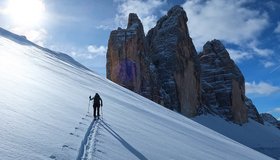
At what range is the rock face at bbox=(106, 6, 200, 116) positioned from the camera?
105m

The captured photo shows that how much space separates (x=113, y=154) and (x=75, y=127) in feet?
9.67

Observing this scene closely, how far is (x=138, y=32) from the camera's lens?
108 meters

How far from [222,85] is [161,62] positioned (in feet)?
96.2

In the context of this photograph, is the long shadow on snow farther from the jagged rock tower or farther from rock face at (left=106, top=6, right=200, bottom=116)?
the jagged rock tower

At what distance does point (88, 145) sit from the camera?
10.2 meters

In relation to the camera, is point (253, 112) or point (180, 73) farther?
point (253, 112)

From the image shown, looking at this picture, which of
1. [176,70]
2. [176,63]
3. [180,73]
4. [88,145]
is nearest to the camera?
[88,145]

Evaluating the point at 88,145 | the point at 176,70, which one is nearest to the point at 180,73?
the point at 176,70

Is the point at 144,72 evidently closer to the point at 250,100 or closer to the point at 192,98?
the point at 192,98

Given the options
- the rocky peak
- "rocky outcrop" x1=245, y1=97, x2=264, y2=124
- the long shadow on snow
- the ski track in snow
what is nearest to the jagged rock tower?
"rocky outcrop" x1=245, y1=97, x2=264, y2=124

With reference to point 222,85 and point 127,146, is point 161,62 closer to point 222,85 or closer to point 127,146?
point 222,85

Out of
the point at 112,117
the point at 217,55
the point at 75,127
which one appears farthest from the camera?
the point at 217,55

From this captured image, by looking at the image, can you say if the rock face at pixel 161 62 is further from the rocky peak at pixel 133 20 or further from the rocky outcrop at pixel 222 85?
the rocky outcrop at pixel 222 85

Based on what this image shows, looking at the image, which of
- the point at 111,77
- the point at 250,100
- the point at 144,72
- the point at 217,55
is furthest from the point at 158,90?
the point at 250,100
